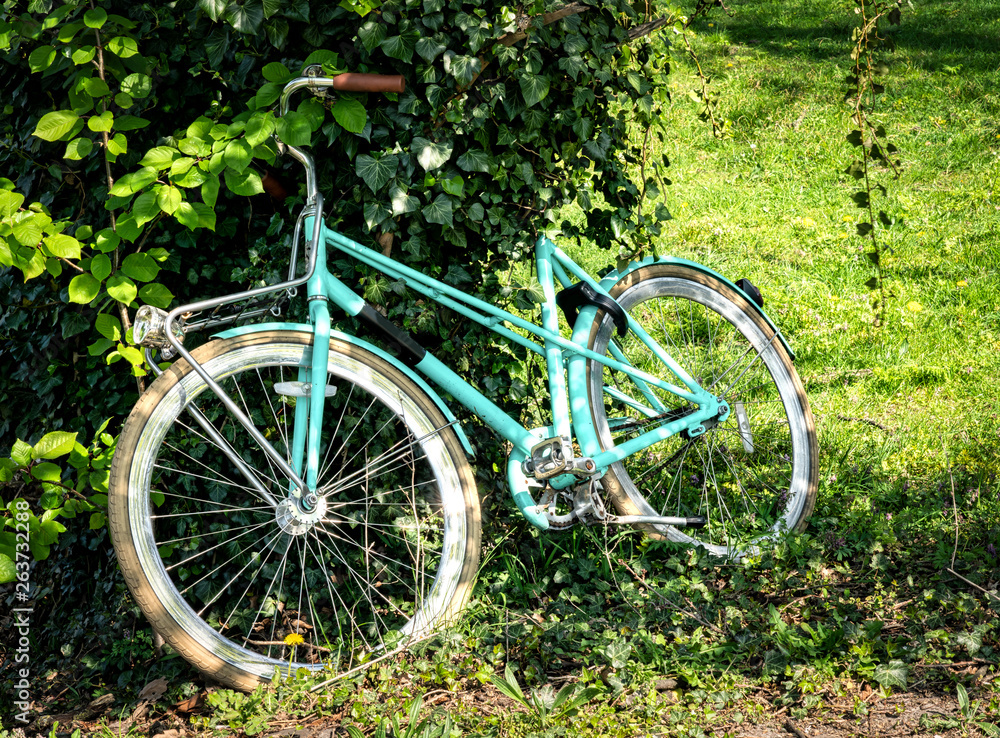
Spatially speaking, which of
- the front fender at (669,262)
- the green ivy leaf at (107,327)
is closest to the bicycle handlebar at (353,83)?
the green ivy leaf at (107,327)

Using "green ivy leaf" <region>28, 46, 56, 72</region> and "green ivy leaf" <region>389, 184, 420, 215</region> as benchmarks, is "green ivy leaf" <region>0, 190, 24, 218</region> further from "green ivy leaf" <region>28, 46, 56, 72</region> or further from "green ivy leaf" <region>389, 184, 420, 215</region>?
"green ivy leaf" <region>389, 184, 420, 215</region>

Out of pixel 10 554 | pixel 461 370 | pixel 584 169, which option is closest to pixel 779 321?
pixel 584 169

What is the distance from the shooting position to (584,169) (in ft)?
10.4

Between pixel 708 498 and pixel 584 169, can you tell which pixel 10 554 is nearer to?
pixel 584 169

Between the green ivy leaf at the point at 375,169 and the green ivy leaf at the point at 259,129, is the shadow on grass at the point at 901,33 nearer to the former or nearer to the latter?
the green ivy leaf at the point at 375,169

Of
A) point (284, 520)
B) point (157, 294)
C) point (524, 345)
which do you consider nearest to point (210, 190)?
point (157, 294)

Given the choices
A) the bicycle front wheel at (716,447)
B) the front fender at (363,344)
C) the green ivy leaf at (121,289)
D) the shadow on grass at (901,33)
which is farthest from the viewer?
the shadow on grass at (901,33)

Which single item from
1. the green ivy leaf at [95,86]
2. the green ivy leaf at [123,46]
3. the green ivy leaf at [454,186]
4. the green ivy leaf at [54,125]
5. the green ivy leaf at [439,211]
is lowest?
the green ivy leaf at [439,211]

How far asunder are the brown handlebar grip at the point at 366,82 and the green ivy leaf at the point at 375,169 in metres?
0.28

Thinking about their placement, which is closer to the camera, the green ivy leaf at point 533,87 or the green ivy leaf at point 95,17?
the green ivy leaf at point 95,17

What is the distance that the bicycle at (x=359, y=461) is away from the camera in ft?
7.98

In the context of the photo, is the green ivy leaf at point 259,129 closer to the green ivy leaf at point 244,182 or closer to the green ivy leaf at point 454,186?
the green ivy leaf at point 244,182

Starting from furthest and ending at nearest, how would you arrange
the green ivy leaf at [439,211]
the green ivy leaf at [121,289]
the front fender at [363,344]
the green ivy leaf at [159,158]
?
1. the green ivy leaf at [439,211]
2. the green ivy leaf at [121,289]
3. the green ivy leaf at [159,158]
4. the front fender at [363,344]

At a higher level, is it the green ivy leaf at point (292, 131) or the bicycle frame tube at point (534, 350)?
the green ivy leaf at point (292, 131)
